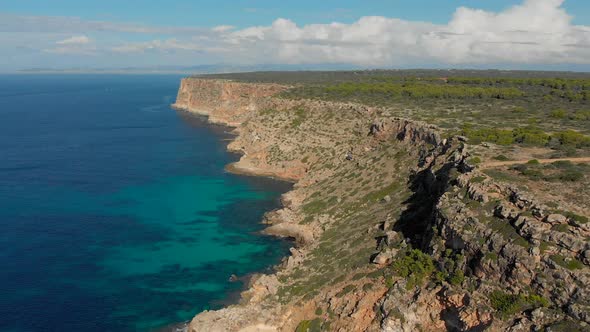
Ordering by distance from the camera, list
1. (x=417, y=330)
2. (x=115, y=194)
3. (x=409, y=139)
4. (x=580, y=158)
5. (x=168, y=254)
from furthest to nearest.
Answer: (x=115, y=194), (x=409, y=139), (x=168, y=254), (x=580, y=158), (x=417, y=330)

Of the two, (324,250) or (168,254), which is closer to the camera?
(324,250)

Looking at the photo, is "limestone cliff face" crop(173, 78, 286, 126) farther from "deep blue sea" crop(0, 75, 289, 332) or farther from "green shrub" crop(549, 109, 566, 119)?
"green shrub" crop(549, 109, 566, 119)

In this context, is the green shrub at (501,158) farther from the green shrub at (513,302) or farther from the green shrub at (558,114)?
the green shrub at (558,114)

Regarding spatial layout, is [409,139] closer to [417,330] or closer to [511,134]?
[511,134]

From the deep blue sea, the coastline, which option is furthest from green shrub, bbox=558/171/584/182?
the deep blue sea

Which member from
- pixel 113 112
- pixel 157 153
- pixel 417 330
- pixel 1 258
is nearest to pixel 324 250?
pixel 417 330

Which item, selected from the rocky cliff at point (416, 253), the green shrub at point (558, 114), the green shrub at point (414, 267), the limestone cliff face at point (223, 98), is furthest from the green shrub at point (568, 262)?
the limestone cliff face at point (223, 98)
